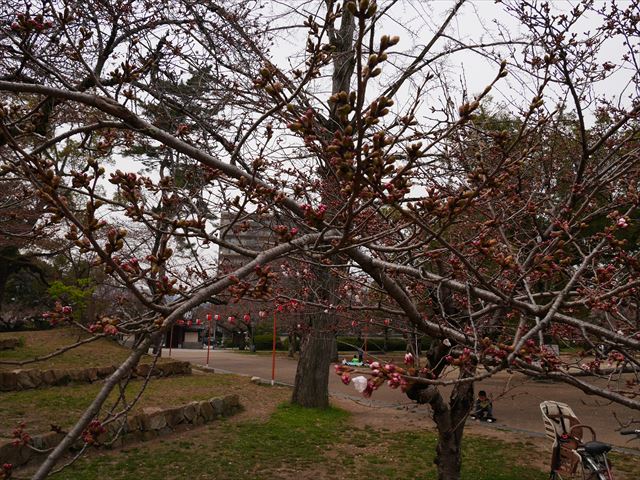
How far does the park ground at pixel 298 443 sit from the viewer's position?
601 centimetres

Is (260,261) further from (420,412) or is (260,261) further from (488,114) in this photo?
(420,412)

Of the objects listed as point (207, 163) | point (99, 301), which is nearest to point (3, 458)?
point (207, 163)

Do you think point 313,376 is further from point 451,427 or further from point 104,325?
point 104,325

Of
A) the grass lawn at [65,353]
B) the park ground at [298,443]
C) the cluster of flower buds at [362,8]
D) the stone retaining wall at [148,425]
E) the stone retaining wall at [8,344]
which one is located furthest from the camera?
the stone retaining wall at [8,344]

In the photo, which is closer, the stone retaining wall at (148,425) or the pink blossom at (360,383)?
the pink blossom at (360,383)

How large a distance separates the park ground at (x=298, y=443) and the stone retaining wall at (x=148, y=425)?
175 millimetres


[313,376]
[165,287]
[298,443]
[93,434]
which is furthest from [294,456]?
[165,287]

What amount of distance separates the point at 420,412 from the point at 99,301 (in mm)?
13203

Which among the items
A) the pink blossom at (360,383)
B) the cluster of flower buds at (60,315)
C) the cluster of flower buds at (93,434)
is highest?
the cluster of flower buds at (60,315)

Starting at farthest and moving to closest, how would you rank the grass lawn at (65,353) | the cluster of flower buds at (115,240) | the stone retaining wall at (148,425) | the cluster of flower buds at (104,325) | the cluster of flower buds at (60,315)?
the grass lawn at (65,353)
the stone retaining wall at (148,425)
the cluster of flower buds at (60,315)
the cluster of flower buds at (104,325)
the cluster of flower buds at (115,240)

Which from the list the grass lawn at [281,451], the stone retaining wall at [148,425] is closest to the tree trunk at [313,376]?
the grass lawn at [281,451]

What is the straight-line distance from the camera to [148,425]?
23.6 ft

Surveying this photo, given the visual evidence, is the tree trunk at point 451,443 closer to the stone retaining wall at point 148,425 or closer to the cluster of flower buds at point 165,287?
the stone retaining wall at point 148,425

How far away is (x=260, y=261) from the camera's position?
80.5 inches
